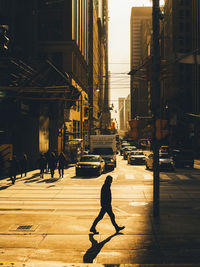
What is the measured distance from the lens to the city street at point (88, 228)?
801 cm

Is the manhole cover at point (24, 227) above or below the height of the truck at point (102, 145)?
below

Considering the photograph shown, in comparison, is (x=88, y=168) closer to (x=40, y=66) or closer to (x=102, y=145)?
(x=102, y=145)

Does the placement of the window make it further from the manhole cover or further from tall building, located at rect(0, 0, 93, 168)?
the manhole cover

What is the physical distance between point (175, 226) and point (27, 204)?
6785 millimetres

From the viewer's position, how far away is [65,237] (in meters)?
9.66

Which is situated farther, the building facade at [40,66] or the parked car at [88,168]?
the building facade at [40,66]

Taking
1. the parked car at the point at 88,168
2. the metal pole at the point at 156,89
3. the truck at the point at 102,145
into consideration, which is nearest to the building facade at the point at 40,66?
the truck at the point at 102,145

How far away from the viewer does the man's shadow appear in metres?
7.94

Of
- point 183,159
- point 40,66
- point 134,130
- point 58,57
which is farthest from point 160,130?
point 58,57

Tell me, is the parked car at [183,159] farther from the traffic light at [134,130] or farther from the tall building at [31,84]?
the traffic light at [134,130]

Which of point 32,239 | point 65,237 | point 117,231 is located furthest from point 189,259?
point 32,239

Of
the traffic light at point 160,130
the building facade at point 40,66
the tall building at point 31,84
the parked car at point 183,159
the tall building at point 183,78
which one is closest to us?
the traffic light at point 160,130

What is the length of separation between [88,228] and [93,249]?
2.12 meters

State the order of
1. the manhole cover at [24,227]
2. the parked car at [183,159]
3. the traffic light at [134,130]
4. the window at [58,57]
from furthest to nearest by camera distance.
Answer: the window at [58,57]
the parked car at [183,159]
the traffic light at [134,130]
the manhole cover at [24,227]
